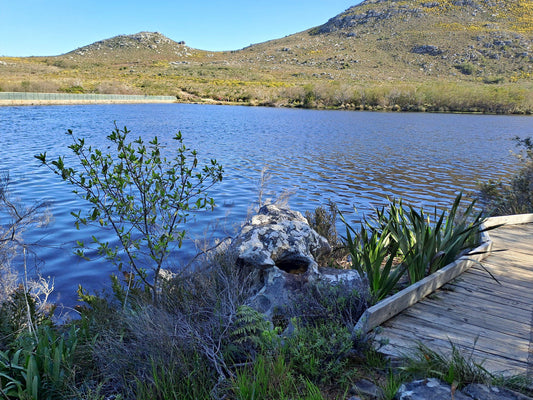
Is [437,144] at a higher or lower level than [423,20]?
lower

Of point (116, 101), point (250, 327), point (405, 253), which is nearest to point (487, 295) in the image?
point (405, 253)

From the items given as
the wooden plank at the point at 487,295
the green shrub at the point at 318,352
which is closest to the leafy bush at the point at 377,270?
the wooden plank at the point at 487,295

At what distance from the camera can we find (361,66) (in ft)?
384

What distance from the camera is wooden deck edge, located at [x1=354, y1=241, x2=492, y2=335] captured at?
3479 millimetres

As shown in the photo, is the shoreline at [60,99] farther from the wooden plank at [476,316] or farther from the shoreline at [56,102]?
the wooden plank at [476,316]

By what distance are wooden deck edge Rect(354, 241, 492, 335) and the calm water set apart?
3088 mm

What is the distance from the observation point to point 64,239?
8539 millimetres

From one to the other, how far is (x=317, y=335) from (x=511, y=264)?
3945mm

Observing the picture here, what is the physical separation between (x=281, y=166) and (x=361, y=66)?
10921cm

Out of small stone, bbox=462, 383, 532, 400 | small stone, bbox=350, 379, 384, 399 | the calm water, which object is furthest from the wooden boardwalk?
the calm water

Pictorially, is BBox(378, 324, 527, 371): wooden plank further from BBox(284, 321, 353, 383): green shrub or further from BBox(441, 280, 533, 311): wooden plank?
BBox(441, 280, 533, 311): wooden plank

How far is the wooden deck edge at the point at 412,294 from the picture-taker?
3479 mm

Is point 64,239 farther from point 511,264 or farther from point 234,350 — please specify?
point 511,264

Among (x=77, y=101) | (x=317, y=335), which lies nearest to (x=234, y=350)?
(x=317, y=335)
